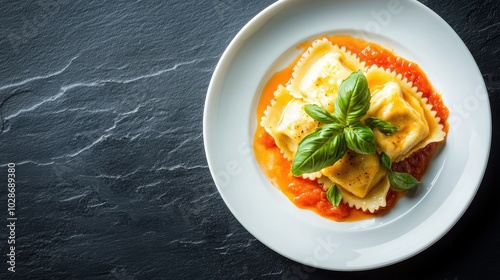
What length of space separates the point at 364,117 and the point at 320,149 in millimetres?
636

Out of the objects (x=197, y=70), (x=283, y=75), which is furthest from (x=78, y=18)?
(x=283, y=75)

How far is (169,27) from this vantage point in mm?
5602

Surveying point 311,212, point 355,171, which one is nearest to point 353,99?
point 355,171

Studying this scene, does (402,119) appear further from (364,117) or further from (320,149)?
(320,149)

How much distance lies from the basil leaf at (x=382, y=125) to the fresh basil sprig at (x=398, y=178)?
0.79 feet

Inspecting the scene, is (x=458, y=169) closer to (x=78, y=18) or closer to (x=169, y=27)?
(x=169, y=27)

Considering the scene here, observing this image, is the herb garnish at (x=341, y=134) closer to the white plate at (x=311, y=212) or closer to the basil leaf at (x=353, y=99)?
the basil leaf at (x=353, y=99)

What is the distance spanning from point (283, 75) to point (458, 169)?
1802 mm

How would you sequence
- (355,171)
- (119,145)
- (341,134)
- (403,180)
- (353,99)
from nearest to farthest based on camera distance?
(353,99) < (341,134) < (403,180) < (355,171) < (119,145)

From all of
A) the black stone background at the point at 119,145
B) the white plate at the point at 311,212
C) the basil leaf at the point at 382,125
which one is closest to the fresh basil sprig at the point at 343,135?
the basil leaf at the point at 382,125

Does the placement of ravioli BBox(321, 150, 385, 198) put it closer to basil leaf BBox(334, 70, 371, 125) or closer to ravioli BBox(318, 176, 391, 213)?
ravioli BBox(318, 176, 391, 213)

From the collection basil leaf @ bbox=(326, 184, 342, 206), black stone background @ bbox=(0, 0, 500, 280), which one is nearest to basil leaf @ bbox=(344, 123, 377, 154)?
basil leaf @ bbox=(326, 184, 342, 206)

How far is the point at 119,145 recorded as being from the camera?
5.67m

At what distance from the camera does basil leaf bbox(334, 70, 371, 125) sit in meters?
4.73
